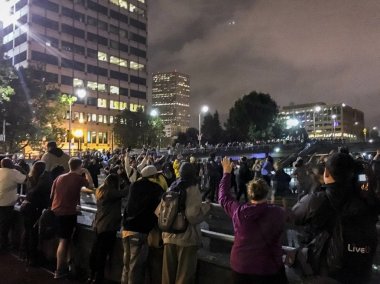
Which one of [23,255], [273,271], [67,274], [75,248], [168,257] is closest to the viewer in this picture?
[273,271]

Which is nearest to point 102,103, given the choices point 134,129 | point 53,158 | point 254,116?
point 134,129

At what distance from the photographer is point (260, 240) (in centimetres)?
385

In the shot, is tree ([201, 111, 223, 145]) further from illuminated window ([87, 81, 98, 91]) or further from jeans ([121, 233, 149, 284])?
jeans ([121, 233, 149, 284])

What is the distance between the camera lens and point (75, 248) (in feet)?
25.3

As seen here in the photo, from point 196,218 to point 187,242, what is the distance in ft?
1.16

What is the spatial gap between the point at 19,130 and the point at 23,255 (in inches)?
1410

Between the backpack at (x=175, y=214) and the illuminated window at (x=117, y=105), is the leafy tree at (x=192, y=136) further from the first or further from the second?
the backpack at (x=175, y=214)

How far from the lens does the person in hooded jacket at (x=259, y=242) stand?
383 centimetres

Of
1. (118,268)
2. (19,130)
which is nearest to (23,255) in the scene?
(118,268)

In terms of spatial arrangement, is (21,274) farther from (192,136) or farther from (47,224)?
(192,136)

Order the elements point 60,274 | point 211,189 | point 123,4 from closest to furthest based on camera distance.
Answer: point 60,274 < point 211,189 < point 123,4

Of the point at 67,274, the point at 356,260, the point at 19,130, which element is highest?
the point at 19,130

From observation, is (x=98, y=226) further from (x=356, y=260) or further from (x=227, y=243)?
(x=356, y=260)

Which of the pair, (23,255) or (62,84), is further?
(62,84)
